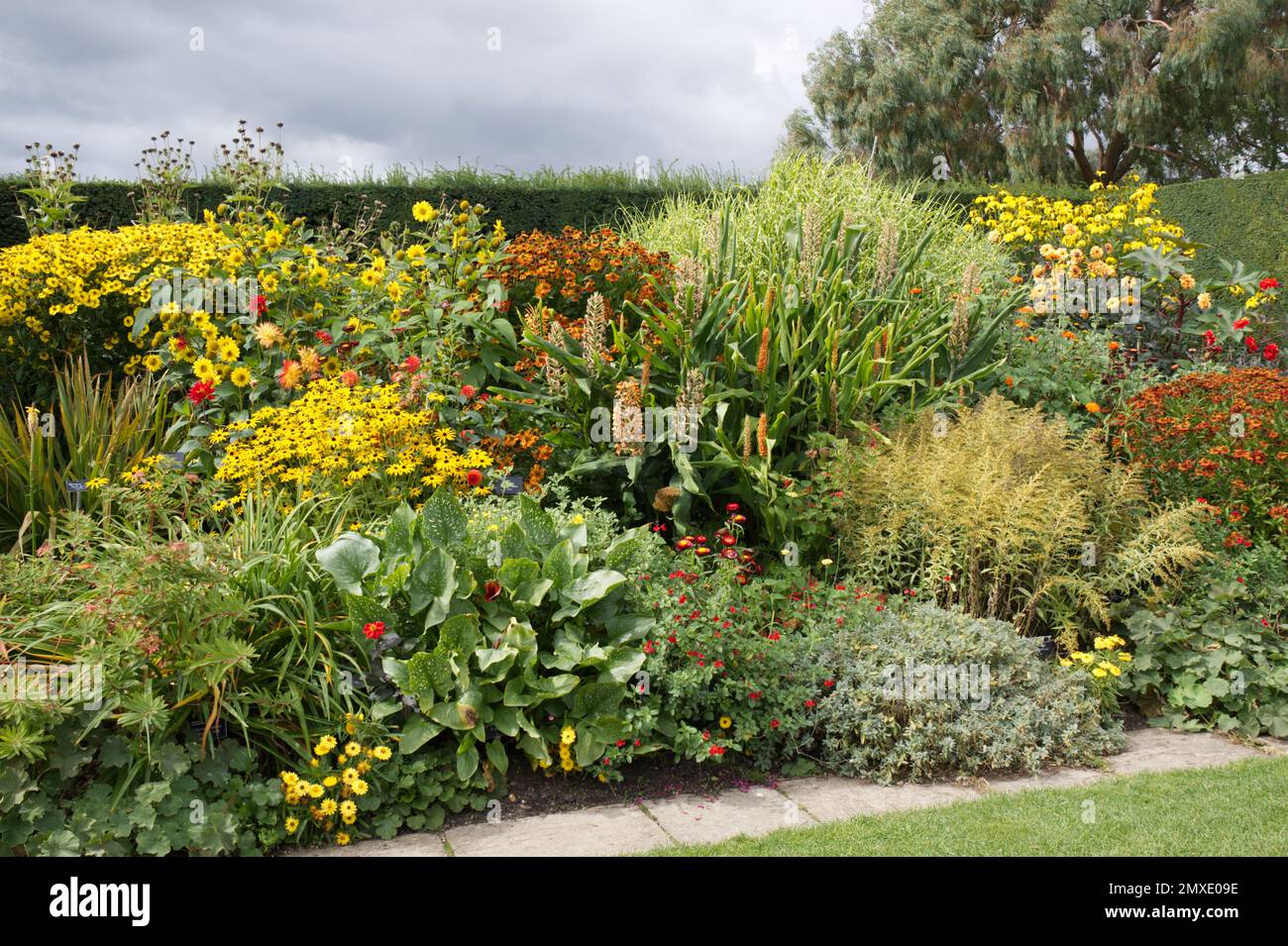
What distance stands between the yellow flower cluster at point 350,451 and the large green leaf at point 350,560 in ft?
2.33

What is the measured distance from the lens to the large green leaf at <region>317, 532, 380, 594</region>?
359 centimetres

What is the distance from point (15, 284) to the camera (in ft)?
19.7

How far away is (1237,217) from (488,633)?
12.7m

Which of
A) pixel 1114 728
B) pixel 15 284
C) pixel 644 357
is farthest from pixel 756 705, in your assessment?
pixel 15 284

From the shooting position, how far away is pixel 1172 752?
13.5 feet

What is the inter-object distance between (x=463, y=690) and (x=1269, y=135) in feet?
77.8

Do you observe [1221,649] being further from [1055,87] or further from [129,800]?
[1055,87]

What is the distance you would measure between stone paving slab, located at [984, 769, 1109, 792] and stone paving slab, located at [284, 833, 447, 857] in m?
1.96

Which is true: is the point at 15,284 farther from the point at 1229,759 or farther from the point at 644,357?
the point at 1229,759

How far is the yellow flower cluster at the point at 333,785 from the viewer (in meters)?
3.15

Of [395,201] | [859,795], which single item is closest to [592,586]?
[859,795]

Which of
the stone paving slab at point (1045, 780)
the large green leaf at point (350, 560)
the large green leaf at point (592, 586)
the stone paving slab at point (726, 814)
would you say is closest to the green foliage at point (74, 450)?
the large green leaf at point (350, 560)

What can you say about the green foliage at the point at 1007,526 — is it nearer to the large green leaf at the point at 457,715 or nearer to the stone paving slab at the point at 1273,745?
the stone paving slab at the point at 1273,745

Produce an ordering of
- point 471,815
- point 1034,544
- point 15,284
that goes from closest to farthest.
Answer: point 471,815
point 1034,544
point 15,284
